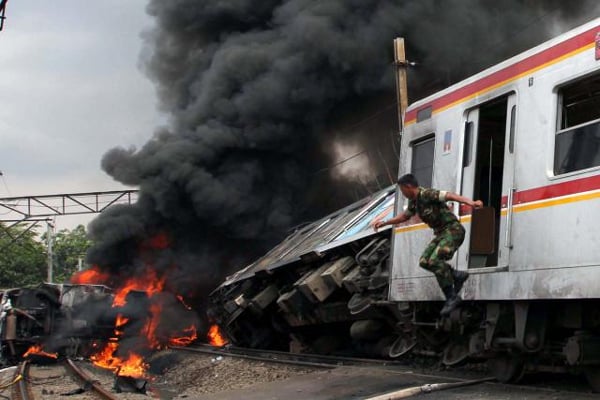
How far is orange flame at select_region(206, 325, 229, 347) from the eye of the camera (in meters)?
18.4

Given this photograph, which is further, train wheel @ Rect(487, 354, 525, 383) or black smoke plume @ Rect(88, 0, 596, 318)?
black smoke plume @ Rect(88, 0, 596, 318)

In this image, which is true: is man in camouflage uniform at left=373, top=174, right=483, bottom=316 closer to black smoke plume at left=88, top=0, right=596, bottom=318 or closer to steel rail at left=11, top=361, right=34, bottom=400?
steel rail at left=11, top=361, right=34, bottom=400

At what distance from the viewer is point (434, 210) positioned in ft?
19.6

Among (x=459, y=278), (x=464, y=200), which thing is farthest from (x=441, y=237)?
(x=464, y=200)

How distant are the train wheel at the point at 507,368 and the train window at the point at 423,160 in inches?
72.4

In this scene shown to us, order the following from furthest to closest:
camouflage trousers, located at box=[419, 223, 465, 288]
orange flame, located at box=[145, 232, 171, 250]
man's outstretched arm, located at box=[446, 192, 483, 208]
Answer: orange flame, located at box=[145, 232, 171, 250]
camouflage trousers, located at box=[419, 223, 465, 288]
man's outstretched arm, located at box=[446, 192, 483, 208]

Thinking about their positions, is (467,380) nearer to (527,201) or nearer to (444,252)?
(444,252)

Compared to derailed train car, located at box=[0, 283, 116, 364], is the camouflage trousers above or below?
above

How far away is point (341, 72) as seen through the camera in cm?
1962

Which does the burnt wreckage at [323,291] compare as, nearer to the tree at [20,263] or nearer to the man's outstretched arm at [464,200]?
the man's outstretched arm at [464,200]

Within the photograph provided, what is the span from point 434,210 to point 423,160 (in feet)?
4.36

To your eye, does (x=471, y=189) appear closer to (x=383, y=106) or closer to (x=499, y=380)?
(x=499, y=380)

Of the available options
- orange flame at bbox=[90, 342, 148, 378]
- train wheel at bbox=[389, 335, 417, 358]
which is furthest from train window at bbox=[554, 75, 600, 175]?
orange flame at bbox=[90, 342, 148, 378]

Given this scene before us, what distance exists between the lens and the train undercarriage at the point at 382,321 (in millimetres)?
5496
